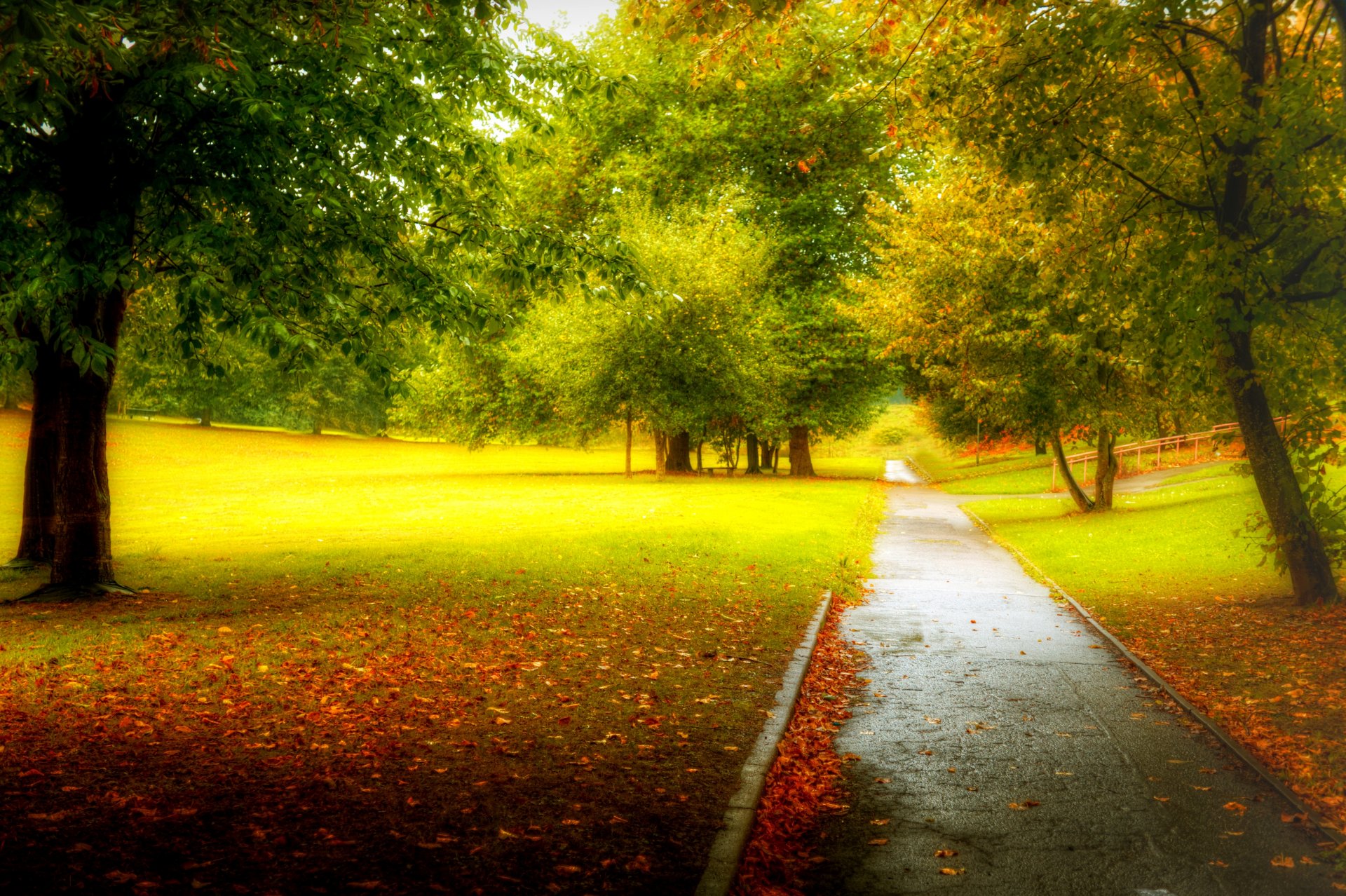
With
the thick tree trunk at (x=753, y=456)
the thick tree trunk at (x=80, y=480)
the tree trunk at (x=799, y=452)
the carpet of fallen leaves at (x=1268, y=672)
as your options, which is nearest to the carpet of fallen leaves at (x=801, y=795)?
the carpet of fallen leaves at (x=1268, y=672)

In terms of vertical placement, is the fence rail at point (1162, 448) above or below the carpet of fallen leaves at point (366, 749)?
above

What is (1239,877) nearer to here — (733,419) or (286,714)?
(286,714)

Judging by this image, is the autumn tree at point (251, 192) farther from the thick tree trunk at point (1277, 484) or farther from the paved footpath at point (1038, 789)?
the thick tree trunk at point (1277, 484)

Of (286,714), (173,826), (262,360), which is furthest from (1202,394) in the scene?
(262,360)

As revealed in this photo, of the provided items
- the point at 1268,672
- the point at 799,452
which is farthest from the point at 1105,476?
the point at 799,452

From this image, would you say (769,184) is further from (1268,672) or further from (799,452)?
(1268,672)

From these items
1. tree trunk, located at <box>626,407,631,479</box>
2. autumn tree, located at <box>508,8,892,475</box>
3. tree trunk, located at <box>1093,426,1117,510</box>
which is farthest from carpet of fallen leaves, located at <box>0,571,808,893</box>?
autumn tree, located at <box>508,8,892,475</box>

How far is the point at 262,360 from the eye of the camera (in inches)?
750

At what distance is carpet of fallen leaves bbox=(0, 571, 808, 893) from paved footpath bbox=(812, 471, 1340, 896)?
0.89 meters

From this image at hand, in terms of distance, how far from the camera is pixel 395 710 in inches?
271

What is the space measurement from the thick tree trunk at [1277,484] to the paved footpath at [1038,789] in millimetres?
2910

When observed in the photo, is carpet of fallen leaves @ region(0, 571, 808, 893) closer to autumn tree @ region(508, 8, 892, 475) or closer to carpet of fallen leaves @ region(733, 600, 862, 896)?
carpet of fallen leaves @ region(733, 600, 862, 896)

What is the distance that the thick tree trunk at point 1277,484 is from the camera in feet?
35.7

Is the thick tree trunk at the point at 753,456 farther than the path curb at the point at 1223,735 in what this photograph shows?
Yes
